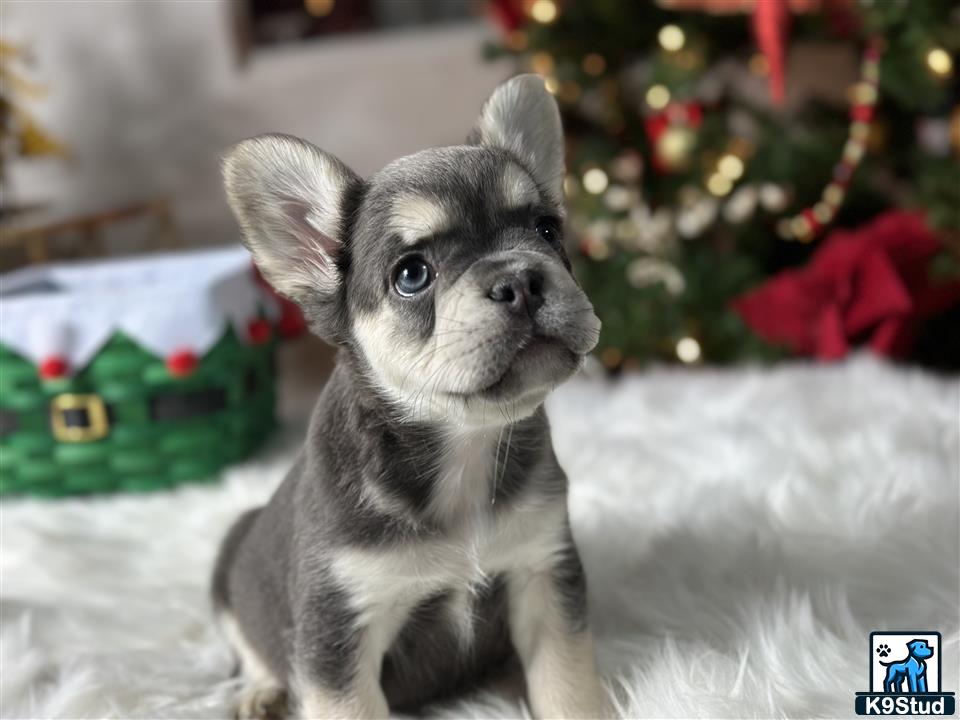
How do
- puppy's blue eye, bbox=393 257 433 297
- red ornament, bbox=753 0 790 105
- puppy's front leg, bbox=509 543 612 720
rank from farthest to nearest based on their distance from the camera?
red ornament, bbox=753 0 790 105, puppy's front leg, bbox=509 543 612 720, puppy's blue eye, bbox=393 257 433 297

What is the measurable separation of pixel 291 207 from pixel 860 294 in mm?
2243

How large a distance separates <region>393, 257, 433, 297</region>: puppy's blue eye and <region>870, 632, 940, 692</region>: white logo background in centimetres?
91

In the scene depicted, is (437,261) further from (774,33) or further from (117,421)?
(774,33)

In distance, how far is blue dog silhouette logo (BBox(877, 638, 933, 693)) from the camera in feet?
4.76

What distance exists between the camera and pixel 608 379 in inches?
140

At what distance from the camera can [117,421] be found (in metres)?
2.69

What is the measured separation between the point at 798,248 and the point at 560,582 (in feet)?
8.12

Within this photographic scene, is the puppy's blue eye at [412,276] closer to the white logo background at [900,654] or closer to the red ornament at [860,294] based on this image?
the white logo background at [900,654]

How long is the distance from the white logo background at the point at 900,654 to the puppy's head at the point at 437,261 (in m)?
A: 0.70

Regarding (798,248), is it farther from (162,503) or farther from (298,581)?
(298,581)

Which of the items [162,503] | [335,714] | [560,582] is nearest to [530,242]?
[560,582]

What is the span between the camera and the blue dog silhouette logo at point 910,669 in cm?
145

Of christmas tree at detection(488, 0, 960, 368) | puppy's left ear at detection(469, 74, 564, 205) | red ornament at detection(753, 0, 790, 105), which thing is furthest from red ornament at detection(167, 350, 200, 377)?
red ornament at detection(753, 0, 790, 105)

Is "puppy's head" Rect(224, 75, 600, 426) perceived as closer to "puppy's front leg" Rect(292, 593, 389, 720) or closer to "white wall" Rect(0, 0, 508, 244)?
"puppy's front leg" Rect(292, 593, 389, 720)
